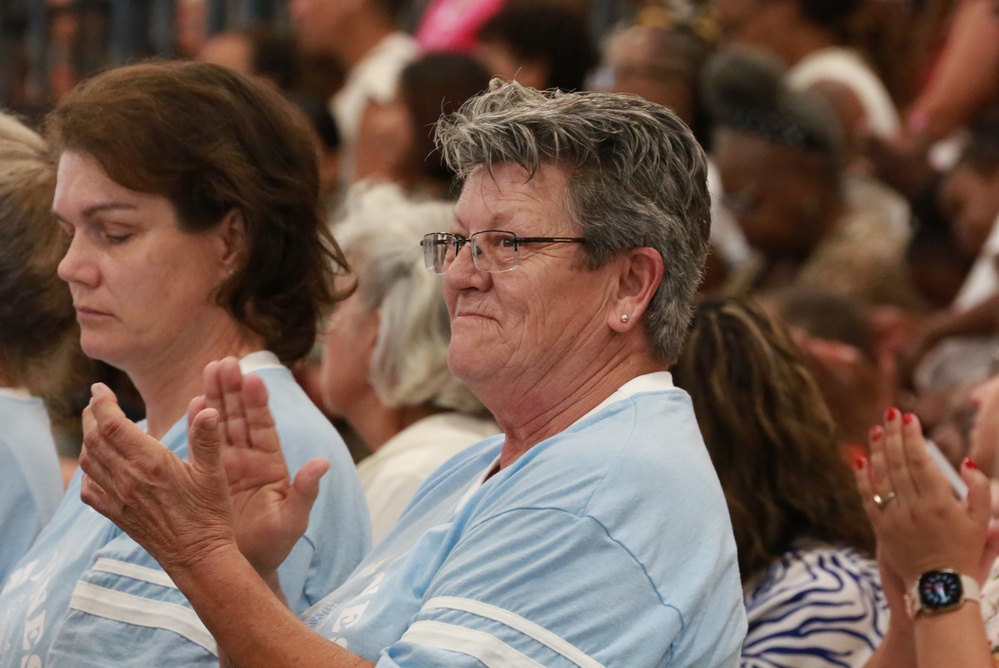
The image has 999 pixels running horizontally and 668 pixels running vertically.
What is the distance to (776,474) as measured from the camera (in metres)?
3.16

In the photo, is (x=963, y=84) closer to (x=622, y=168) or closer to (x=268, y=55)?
(x=268, y=55)

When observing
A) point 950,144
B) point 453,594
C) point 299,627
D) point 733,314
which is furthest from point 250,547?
point 950,144

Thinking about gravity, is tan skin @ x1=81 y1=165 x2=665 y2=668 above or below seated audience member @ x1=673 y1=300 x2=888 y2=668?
above

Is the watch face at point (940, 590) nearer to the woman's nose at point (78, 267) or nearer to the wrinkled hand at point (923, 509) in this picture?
the wrinkled hand at point (923, 509)

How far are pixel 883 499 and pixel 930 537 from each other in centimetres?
10

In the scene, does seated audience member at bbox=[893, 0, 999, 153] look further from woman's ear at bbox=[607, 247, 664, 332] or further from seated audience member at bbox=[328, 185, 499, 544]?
woman's ear at bbox=[607, 247, 664, 332]

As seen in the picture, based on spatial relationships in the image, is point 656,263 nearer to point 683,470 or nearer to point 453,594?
point 683,470

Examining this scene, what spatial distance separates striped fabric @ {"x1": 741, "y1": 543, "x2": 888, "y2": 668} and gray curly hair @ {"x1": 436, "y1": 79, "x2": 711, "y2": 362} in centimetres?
98

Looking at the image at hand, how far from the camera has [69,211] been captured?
8.50ft

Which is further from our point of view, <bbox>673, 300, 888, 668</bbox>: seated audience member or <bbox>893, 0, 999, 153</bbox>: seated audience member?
→ <bbox>893, 0, 999, 153</bbox>: seated audience member

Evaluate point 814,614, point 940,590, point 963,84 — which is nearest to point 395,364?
point 814,614

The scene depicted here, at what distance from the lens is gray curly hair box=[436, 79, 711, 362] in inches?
83.7

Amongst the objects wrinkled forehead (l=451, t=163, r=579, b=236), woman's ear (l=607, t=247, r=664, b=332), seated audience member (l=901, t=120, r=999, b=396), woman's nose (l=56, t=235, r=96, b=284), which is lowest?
seated audience member (l=901, t=120, r=999, b=396)

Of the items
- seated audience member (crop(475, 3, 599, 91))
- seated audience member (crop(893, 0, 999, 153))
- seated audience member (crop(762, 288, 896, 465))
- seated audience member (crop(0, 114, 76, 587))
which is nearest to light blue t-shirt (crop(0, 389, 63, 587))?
seated audience member (crop(0, 114, 76, 587))
